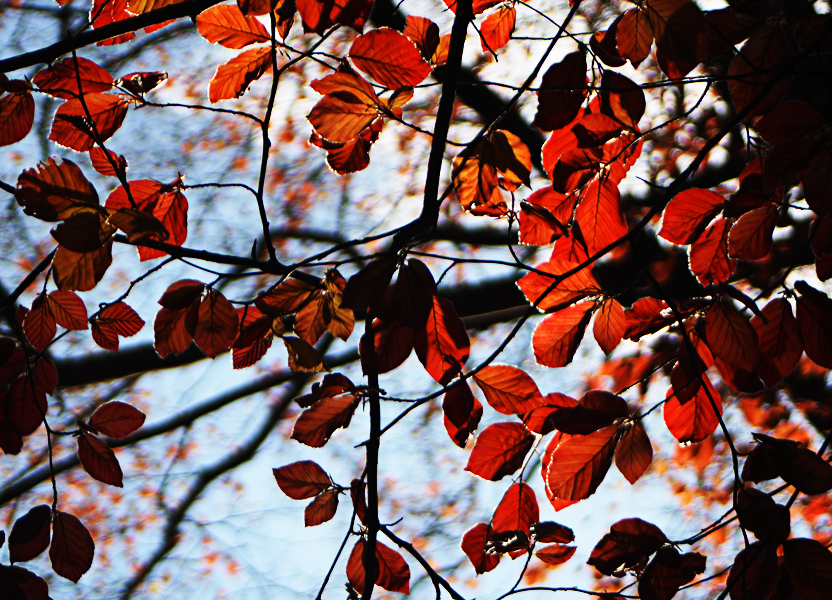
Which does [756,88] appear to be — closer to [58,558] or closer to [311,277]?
[311,277]

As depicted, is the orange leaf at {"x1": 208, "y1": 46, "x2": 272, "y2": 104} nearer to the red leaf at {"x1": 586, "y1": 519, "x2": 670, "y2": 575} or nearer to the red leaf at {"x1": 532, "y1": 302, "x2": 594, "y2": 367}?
the red leaf at {"x1": 532, "y1": 302, "x2": 594, "y2": 367}

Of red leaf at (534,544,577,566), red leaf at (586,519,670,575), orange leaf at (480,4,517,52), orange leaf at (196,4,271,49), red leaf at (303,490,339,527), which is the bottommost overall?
red leaf at (586,519,670,575)

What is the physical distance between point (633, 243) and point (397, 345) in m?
0.32

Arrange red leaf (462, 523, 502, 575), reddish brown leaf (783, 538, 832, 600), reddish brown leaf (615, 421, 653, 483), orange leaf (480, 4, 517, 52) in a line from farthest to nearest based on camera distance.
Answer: orange leaf (480, 4, 517, 52) → red leaf (462, 523, 502, 575) → reddish brown leaf (615, 421, 653, 483) → reddish brown leaf (783, 538, 832, 600)

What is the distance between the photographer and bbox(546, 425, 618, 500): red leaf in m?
0.63

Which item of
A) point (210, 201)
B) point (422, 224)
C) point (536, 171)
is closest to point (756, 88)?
point (422, 224)

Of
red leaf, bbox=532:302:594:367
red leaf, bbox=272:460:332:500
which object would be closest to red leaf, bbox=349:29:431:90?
red leaf, bbox=532:302:594:367

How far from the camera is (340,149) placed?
78cm

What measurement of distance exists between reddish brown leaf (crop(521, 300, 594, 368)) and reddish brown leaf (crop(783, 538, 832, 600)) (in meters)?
0.31

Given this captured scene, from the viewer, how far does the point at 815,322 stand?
0.64 metres

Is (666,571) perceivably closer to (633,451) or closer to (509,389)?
(633,451)

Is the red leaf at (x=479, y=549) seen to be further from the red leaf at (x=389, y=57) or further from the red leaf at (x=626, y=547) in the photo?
the red leaf at (x=389, y=57)

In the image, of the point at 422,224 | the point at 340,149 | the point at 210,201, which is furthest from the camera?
the point at 210,201

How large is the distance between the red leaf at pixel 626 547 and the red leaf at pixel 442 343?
Result: 278 millimetres
